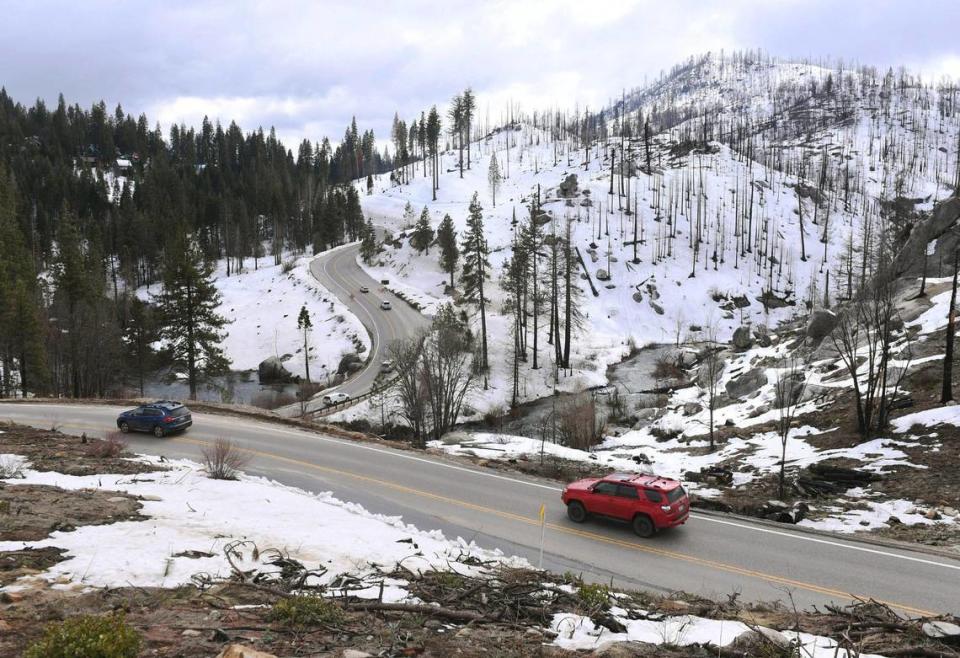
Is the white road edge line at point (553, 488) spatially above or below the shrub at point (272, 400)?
above

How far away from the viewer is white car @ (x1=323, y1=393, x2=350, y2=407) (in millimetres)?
42628

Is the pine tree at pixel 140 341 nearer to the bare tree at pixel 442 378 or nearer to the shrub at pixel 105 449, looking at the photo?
the bare tree at pixel 442 378

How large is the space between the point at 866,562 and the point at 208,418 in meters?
28.1

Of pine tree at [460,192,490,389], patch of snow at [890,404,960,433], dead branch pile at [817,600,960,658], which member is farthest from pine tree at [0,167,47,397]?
patch of snow at [890,404,960,433]

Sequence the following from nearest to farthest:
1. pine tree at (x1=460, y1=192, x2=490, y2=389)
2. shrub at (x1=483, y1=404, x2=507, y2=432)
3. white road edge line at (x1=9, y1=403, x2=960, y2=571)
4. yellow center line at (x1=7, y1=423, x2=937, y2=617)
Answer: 1. yellow center line at (x1=7, y1=423, x2=937, y2=617)
2. white road edge line at (x1=9, y1=403, x2=960, y2=571)
3. shrub at (x1=483, y1=404, x2=507, y2=432)
4. pine tree at (x1=460, y1=192, x2=490, y2=389)

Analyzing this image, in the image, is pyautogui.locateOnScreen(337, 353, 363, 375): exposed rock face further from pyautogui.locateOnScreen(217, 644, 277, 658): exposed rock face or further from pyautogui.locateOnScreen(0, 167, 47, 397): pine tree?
pyautogui.locateOnScreen(217, 644, 277, 658): exposed rock face

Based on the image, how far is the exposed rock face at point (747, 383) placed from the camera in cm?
3740

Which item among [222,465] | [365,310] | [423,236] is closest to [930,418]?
[222,465]

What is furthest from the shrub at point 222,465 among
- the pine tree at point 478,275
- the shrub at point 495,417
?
the pine tree at point 478,275

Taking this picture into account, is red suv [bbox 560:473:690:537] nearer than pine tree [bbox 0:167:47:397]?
Yes

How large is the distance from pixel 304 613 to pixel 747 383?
38.7m

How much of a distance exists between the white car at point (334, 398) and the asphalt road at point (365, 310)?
578mm

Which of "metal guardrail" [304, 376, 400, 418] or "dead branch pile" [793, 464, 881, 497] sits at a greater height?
"dead branch pile" [793, 464, 881, 497]

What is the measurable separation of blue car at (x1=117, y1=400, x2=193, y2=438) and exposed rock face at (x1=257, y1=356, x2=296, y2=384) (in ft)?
103
